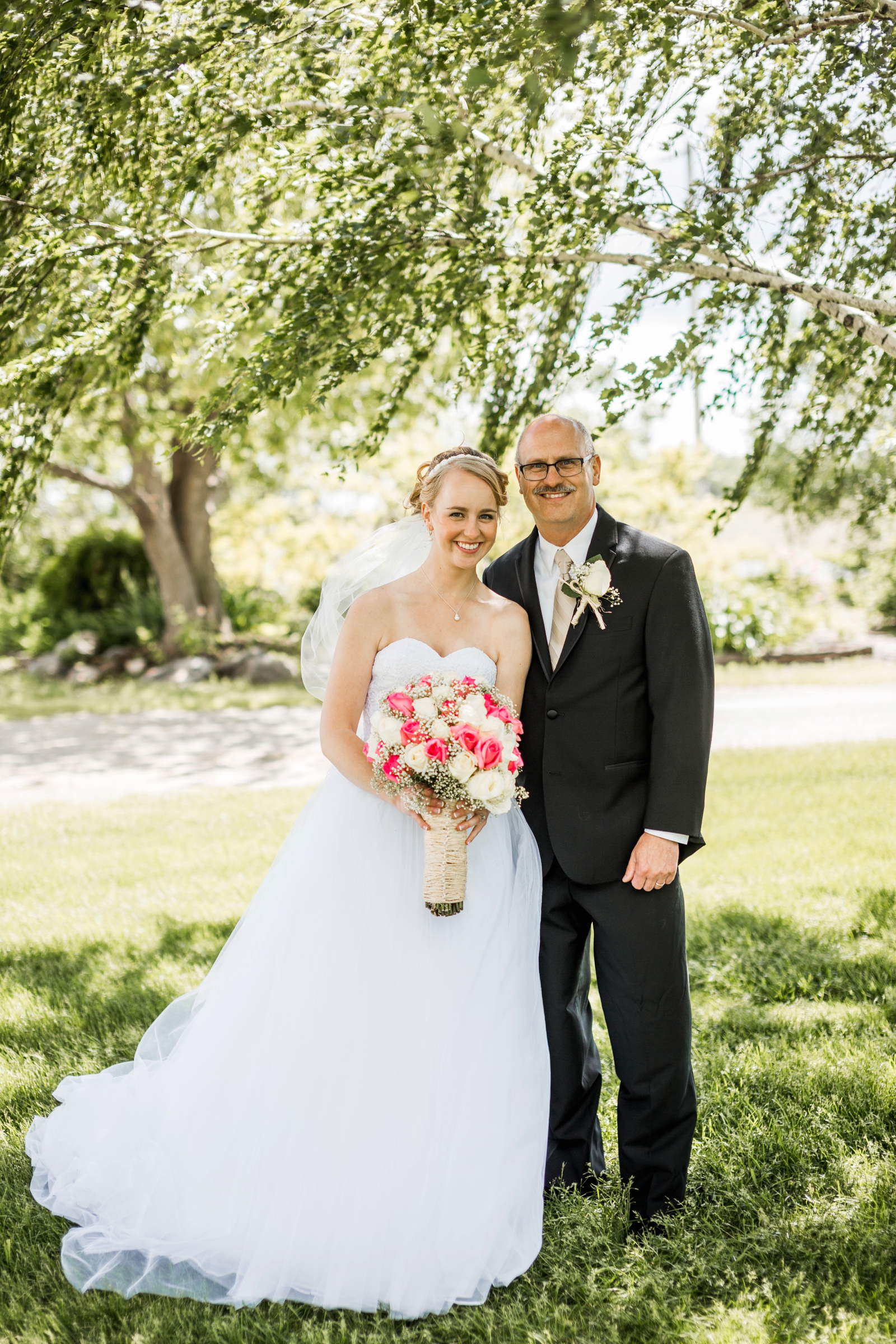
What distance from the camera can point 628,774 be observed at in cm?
323

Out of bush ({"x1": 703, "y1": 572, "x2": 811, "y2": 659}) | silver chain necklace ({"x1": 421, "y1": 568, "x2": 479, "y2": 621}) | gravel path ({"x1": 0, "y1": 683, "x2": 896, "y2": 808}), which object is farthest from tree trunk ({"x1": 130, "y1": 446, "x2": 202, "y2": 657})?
silver chain necklace ({"x1": 421, "y1": 568, "x2": 479, "y2": 621})

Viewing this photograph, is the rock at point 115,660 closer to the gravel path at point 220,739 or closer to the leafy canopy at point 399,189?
the gravel path at point 220,739

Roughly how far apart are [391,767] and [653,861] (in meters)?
0.88

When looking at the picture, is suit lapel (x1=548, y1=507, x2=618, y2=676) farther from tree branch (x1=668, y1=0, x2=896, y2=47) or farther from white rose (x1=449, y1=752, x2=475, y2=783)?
tree branch (x1=668, y1=0, x2=896, y2=47)

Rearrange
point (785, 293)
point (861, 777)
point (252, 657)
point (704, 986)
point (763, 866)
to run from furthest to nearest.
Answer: point (252, 657) → point (861, 777) → point (763, 866) → point (704, 986) → point (785, 293)

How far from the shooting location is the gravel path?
10.2 meters

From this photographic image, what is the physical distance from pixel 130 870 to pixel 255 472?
12.5m

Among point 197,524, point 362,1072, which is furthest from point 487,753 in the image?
point 197,524

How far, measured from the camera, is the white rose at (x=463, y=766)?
112 inches

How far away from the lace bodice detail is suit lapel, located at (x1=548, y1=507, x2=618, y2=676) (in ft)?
0.77

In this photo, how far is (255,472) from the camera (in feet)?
60.3

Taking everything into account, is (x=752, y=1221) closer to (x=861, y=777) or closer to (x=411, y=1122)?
(x=411, y=1122)

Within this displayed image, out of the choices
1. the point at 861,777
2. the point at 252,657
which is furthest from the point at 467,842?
the point at 252,657

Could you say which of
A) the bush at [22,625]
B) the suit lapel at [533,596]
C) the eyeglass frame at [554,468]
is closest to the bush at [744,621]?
the bush at [22,625]
